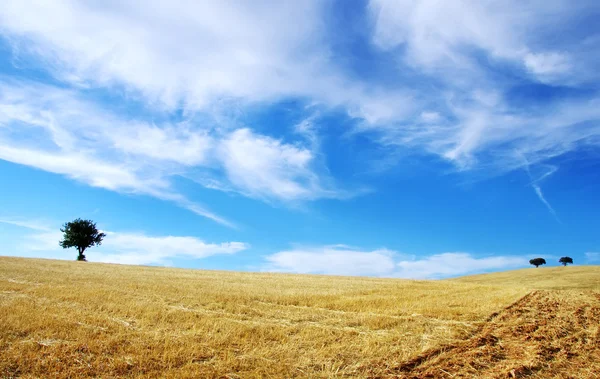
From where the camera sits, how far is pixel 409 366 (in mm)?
8594

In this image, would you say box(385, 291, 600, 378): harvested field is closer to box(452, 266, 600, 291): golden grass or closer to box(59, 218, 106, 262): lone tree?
box(452, 266, 600, 291): golden grass

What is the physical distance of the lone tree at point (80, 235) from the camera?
2985 inches

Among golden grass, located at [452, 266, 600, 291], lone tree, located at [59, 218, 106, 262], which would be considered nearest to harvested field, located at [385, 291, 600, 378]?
golden grass, located at [452, 266, 600, 291]

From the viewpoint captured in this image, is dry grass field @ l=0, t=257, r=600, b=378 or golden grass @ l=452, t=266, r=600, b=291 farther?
golden grass @ l=452, t=266, r=600, b=291

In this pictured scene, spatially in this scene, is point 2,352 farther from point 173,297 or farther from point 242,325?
point 173,297

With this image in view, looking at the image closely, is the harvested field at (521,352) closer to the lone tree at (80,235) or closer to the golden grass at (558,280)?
the golden grass at (558,280)

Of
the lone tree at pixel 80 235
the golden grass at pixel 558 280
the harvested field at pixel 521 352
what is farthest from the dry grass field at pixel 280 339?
the lone tree at pixel 80 235

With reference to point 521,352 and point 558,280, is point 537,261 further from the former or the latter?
point 521,352

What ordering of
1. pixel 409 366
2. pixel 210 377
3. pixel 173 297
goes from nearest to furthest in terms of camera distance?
pixel 210 377 → pixel 409 366 → pixel 173 297

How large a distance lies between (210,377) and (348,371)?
278 centimetres

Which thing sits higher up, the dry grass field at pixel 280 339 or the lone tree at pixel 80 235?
the lone tree at pixel 80 235

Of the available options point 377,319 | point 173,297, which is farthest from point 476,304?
point 173,297

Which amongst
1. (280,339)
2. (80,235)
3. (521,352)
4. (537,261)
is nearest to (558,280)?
(521,352)

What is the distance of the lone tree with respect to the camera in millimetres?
75812
